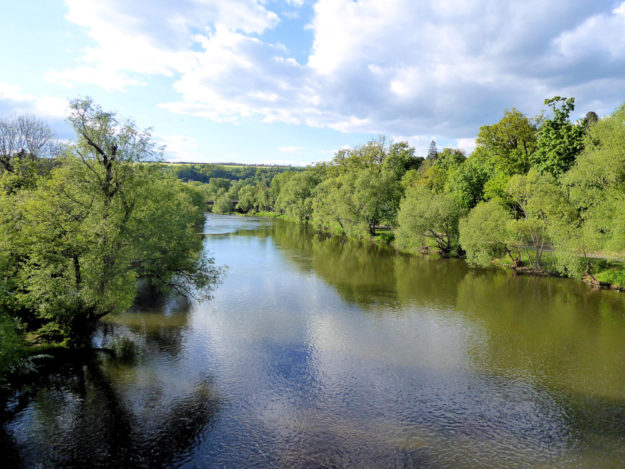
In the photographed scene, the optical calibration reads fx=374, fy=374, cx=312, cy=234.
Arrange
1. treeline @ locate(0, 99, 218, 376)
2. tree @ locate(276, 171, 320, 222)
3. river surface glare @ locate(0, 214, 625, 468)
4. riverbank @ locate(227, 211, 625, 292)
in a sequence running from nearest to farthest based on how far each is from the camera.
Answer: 1. river surface glare @ locate(0, 214, 625, 468)
2. treeline @ locate(0, 99, 218, 376)
3. riverbank @ locate(227, 211, 625, 292)
4. tree @ locate(276, 171, 320, 222)

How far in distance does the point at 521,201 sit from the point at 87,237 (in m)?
32.9

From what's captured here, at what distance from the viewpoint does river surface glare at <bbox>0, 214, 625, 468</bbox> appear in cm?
1007

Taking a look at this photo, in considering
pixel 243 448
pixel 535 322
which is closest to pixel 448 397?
pixel 243 448

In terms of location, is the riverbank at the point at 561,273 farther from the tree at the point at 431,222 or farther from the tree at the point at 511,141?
the tree at the point at 511,141

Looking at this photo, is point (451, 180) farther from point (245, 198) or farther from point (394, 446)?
point (245, 198)

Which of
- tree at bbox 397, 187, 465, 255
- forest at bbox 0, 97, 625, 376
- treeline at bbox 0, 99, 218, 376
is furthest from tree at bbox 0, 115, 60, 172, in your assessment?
tree at bbox 397, 187, 465, 255

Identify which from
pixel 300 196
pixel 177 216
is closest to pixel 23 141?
pixel 177 216

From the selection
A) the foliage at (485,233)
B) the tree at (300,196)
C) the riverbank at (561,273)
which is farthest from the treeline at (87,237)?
the tree at (300,196)

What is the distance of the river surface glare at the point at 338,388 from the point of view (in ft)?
33.0

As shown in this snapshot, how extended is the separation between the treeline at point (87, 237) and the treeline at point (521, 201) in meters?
25.6

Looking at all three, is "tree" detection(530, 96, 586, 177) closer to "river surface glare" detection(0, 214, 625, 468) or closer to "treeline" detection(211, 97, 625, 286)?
"treeline" detection(211, 97, 625, 286)

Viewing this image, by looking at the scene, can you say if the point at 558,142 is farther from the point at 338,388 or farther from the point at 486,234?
the point at 338,388

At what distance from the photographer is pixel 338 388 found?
43.3ft

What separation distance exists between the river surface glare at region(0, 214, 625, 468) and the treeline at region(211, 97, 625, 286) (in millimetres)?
5305
